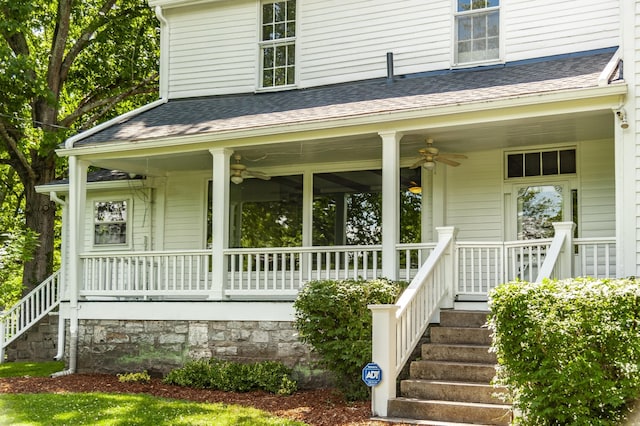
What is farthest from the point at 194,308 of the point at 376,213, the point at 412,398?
the point at 412,398

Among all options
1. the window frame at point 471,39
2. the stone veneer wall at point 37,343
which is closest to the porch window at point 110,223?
the stone veneer wall at point 37,343

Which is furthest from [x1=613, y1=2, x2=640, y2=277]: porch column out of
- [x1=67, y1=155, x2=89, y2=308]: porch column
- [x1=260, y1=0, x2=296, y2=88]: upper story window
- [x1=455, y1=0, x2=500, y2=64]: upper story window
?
[x1=67, y1=155, x2=89, y2=308]: porch column

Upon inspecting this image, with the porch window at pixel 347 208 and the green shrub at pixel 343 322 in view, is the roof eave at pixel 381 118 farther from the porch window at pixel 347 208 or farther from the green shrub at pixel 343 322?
the green shrub at pixel 343 322

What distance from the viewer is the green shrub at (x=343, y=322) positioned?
8914 millimetres

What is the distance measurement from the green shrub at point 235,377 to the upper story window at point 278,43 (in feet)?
19.0

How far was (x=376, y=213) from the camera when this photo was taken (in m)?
12.9

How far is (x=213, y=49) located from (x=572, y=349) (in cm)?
1026

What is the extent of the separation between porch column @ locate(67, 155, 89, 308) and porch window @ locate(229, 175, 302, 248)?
270 centimetres

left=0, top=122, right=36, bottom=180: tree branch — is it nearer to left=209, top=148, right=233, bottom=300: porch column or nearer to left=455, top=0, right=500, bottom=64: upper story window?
left=209, top=148, right=233, bottom=300: porch column

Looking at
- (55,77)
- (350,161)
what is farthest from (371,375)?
(55,77)

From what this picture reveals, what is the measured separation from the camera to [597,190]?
11.2 metres

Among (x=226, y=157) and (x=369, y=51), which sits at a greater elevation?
(x=369, y=51)

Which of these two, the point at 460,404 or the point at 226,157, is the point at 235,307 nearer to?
the point at 226,157

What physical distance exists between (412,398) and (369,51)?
23.0ft
